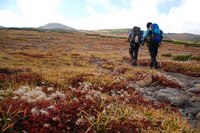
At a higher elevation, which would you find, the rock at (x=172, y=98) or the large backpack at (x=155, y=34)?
the large backpack at (x=155, y=34)

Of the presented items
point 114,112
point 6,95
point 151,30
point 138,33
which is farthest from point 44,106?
point 138,33

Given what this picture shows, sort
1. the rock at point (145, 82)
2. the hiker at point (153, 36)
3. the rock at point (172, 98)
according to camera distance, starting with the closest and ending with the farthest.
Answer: the rock at point (172, 98) < the rock at point (145, 82) < the hiker at point (153, 36)

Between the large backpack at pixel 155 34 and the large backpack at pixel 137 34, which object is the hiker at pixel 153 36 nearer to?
the large backpack at pixel 155 34

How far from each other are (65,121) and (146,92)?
20.8ft

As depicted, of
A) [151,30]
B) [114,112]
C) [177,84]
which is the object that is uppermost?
[151,30]

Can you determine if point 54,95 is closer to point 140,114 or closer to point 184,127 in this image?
point 140,114

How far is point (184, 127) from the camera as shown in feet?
20.7

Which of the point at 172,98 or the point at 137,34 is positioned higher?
the point at 137,34

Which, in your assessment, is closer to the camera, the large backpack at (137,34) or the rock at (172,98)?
the rock at (172,98)

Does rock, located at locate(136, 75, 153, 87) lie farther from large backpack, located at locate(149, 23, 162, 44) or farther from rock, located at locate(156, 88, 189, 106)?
large backpack, located at locate(149, 23, 162, 44)

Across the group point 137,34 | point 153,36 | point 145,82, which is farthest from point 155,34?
point 145,82

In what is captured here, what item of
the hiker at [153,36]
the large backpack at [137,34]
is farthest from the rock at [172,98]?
the large backpack at [137,34]

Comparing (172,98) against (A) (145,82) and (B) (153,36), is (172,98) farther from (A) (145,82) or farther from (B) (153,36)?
(B) (153,36)

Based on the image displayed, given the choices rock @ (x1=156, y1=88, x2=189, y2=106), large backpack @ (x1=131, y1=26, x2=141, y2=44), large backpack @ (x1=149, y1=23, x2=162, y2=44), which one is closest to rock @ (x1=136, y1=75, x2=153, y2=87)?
rock @ (x1=156, y1=88, x2=189, y2=106)
